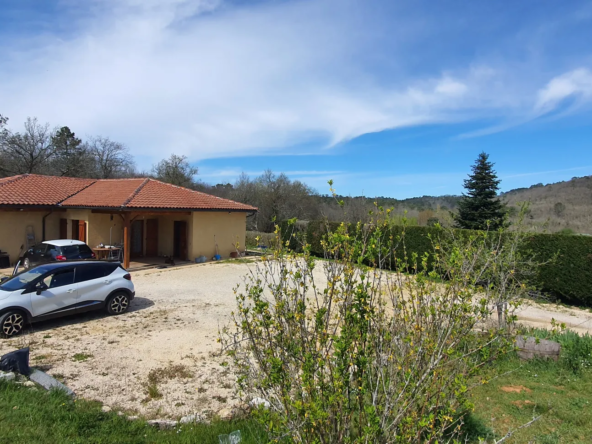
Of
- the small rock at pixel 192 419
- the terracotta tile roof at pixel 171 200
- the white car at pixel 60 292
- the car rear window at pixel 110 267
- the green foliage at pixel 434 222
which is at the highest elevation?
the terracotta tile roof at pixel 171 200

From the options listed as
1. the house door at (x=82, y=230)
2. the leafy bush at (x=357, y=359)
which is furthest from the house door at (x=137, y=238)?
the leafy bush at (x=357, y=359)

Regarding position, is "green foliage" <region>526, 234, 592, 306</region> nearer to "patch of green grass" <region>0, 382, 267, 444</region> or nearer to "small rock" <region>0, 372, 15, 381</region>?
"patch of green grass" <region>0, 382, 267, 444</region>

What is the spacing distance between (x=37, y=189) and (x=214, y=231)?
9302 mm

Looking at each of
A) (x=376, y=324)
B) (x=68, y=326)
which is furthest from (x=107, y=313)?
(x=376, y=324)

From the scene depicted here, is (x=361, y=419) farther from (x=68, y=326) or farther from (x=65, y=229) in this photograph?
(x=65, y=229)

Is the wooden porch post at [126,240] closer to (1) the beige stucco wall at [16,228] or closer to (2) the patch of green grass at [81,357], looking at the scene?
(1) the beige stucco wall at [16,228]

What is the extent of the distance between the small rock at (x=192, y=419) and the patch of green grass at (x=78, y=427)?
0.13 m

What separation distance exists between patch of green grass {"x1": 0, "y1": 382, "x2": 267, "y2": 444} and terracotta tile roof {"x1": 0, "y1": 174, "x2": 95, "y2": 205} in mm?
15207

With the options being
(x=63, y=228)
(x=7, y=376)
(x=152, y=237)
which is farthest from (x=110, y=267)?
(x=63, y=228)

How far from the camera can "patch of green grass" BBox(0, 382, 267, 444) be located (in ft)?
13.8

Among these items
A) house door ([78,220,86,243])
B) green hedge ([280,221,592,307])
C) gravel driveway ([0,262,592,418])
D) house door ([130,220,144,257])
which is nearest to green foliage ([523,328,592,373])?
gravel driveway ([0,262,592,418])

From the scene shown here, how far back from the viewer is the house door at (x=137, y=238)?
20562 millimetres

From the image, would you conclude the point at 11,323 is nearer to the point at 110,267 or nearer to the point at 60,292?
the point at 60,292

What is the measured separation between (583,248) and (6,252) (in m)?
23.7
